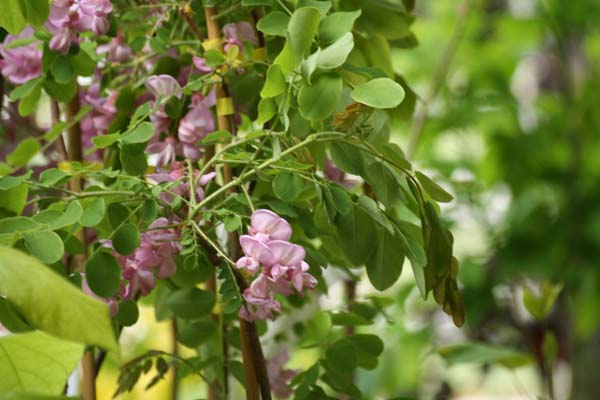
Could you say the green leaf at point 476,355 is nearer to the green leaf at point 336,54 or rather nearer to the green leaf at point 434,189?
the green leaf at point 434,189

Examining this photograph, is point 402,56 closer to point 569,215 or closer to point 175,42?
point 569,215

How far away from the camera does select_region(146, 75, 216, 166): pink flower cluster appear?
540 mm

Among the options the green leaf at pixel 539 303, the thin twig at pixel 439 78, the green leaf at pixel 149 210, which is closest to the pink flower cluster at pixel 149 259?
the green leaf at pixel 149 210

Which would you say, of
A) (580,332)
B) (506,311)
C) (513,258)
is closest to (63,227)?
(513,258)

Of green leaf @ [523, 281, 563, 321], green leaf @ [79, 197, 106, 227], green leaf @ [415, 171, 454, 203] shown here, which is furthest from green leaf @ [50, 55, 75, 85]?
green leaf @ [523, 281, 563, 321]

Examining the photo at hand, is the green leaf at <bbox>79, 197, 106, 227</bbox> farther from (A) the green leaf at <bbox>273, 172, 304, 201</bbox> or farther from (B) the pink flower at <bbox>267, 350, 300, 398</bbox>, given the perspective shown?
(B) the pink flower at <bbox>267, 350, 300, 398</bbox>

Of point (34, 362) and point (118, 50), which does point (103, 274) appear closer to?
point (34, 362)

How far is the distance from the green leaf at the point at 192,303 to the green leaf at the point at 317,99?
18 cm

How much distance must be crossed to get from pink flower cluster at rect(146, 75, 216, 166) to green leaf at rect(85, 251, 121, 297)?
96 millimetres

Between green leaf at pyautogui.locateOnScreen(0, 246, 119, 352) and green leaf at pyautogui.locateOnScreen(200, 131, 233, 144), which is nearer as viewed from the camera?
green leaf at pyautogui.locateOnScreen(0, 246, 119, 352)

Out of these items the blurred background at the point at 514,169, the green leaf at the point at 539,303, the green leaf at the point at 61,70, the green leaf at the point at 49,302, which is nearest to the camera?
the green leaf at the point at 49,302

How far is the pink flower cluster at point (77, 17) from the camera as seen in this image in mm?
515

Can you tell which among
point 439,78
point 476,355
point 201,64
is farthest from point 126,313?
point 439,78

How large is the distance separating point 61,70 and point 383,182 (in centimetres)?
21
